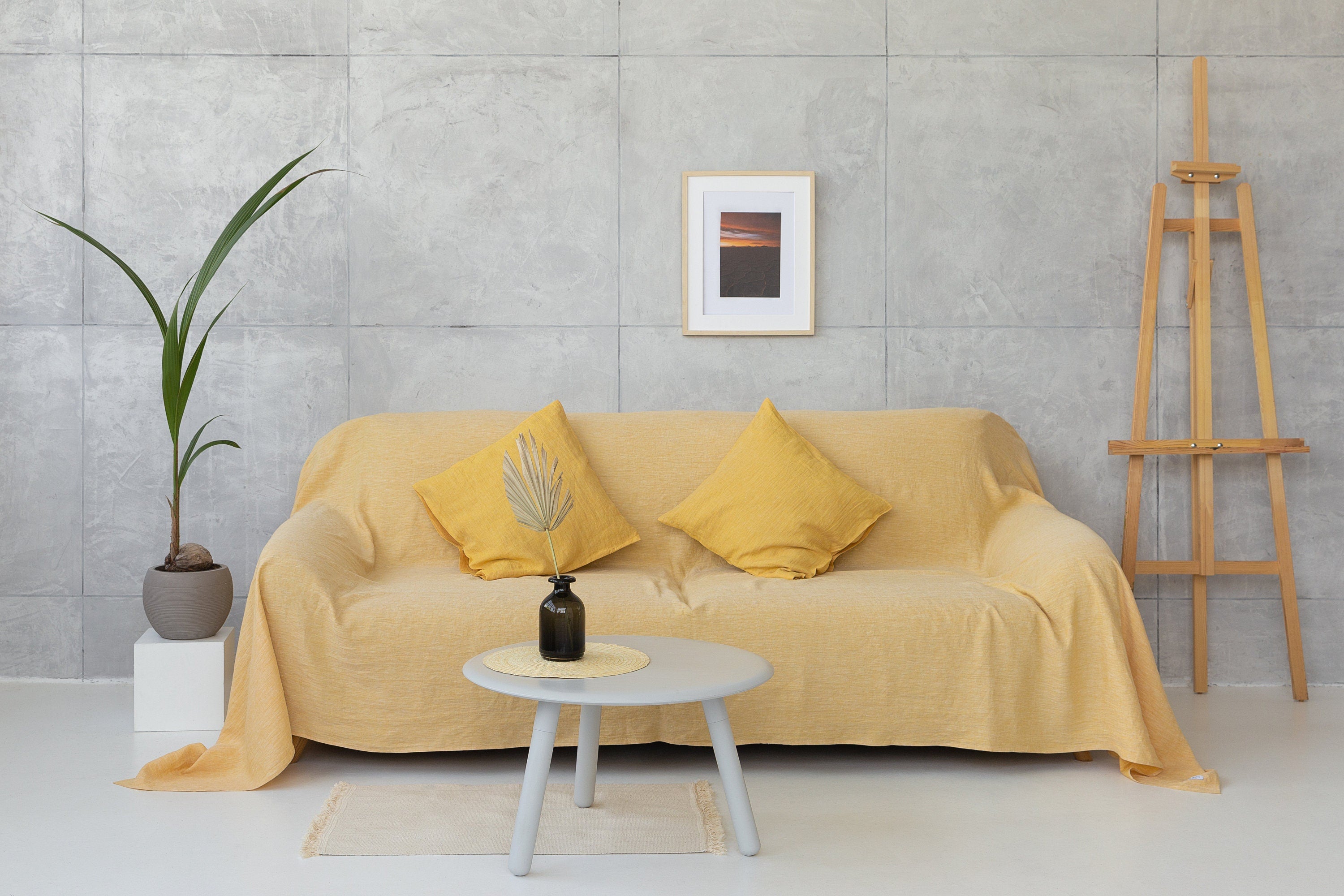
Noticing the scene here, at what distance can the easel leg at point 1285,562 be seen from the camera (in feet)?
11.9

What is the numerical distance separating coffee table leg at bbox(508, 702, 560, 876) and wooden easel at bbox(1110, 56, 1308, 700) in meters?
2.37

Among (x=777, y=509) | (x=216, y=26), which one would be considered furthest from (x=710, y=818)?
(x=216, y=26)

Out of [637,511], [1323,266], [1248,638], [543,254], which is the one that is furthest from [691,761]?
[1323,266]

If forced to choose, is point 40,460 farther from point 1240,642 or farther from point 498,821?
point 1240,642

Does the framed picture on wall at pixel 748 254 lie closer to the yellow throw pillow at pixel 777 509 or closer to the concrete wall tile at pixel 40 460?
the yellow throw pillow at pixel 777 509

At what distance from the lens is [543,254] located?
150 inches

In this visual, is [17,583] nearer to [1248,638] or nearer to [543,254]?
[543,254]

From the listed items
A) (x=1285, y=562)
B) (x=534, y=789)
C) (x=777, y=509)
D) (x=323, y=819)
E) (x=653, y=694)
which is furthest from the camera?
(x=1285, y=562)

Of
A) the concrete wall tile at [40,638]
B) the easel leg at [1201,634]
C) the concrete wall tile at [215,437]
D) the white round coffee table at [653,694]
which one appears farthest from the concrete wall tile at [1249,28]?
the concrete wall tile at [40,638]

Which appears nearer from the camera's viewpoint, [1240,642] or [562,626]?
[562,626]

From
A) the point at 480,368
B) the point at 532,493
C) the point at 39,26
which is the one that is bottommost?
the point at 532,493

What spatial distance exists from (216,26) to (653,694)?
9.86 feet

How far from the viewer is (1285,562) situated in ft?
12.0

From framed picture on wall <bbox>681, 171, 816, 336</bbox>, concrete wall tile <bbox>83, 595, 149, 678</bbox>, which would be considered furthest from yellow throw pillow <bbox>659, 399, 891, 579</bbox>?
concrete wall tile <bbox>83, 595, 149, 678</bbox>
